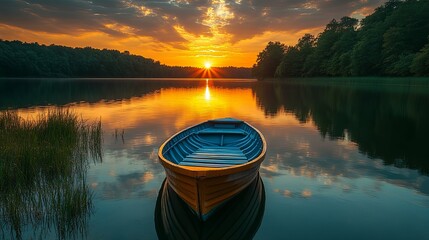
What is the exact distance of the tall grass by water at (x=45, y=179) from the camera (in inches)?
306

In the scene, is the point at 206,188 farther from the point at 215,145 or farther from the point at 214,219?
the point at 215,145

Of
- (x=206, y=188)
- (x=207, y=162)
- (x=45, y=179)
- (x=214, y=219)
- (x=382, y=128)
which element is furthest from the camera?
(x=382, y=128)

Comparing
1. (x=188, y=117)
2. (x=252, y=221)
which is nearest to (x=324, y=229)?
(x=252, y=221)

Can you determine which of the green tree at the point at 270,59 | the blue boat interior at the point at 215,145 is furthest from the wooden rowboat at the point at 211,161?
the green tree at the point at 270,59

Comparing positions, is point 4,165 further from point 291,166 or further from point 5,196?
point 291,166

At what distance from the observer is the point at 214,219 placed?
8281 millimetres

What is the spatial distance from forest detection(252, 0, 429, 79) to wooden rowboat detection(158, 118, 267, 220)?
54978 millimetres

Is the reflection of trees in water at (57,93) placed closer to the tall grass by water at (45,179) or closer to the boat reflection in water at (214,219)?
the tall grass by water at (45,179)

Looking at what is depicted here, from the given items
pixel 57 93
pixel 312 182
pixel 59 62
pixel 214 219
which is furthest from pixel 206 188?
pixel 59 62

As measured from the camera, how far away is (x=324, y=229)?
8.20 metres

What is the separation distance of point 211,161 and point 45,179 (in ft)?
18.7

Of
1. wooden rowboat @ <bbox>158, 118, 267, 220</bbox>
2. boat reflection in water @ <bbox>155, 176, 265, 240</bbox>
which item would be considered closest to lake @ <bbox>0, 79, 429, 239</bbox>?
boat reflection in water @ <bbox>155, 176, 265, 240</bbox>

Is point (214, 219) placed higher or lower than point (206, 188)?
lower

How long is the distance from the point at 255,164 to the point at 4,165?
26.3ft
